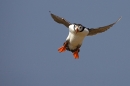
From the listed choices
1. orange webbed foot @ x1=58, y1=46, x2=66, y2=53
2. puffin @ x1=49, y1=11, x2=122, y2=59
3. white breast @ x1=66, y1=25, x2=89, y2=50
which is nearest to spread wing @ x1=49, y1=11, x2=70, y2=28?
puffin @ x1=49, y1=11, x2=122, y2=59

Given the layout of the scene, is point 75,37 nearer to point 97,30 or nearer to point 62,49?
point 97,30

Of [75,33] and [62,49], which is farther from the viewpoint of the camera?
[62,49]

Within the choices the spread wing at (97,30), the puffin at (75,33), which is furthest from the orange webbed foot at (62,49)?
the spread wing at (97,30)

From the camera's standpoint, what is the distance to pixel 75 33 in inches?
1141

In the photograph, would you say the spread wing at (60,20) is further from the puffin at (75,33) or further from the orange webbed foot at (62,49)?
the orange webbed foot at (62,49)

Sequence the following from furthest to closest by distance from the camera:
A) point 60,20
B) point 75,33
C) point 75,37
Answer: point 60,20 < point 75,37 < point 75,33

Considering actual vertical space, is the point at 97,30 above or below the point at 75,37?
above

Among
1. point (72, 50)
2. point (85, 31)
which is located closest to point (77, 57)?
point (72, 50)

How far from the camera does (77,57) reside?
101 feet

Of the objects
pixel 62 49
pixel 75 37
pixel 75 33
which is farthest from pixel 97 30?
pixel 62 49

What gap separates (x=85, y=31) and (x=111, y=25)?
5.62ft

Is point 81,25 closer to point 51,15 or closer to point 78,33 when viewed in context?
point 78,33

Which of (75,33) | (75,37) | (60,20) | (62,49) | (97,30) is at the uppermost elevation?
(60,20)

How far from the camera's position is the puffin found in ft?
94.4
